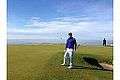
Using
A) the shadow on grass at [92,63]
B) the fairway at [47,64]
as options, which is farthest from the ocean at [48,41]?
the shadow on grass at [92,63]

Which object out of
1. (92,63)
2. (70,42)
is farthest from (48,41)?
(92,63)

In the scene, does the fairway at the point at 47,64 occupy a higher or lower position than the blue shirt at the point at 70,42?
lower

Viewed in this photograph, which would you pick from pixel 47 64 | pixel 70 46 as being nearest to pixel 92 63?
pixel 70 46

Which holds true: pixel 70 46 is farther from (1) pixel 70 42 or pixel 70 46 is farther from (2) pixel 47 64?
(2) pixel 47 64

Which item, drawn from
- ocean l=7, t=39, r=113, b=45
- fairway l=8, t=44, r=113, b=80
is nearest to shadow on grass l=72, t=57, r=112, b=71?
fairway l=8, t=44, r=113, b=80

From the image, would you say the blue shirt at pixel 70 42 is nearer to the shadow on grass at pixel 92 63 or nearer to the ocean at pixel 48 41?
the ocean at pixel 48 41

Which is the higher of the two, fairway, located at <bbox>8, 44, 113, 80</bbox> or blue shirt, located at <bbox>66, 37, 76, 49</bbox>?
blue shirt, located at <bbox>66, 37, 76, 49</bbox>

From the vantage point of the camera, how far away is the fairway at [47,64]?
15.0ft

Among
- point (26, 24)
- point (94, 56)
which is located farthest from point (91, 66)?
point (26, 24)

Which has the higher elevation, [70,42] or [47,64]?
[70,42]

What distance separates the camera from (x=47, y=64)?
459 centimetres

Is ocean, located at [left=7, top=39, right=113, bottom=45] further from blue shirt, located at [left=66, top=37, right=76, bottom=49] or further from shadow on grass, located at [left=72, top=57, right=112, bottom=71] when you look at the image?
shadow on grass, located at [left=72, top=57, right=112, bottom=71]

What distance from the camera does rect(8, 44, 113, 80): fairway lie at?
180 inches
